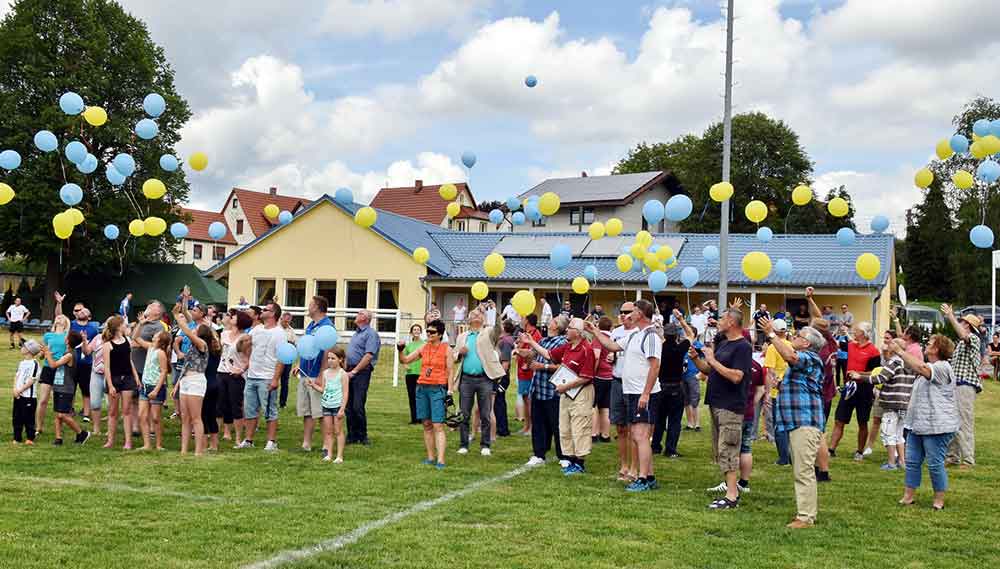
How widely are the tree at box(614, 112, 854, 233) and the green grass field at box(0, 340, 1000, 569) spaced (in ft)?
126

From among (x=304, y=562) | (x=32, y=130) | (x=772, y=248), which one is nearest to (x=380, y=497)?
(x=304, y=562)

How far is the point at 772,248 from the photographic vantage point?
26047 mm

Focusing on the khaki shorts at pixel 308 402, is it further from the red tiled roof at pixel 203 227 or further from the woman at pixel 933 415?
the red tiled roof at pixel 203 227

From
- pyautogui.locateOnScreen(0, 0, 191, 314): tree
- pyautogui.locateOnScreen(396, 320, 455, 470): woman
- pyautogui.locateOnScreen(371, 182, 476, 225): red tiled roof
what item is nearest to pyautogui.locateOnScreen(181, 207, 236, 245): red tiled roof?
pyautogui.locateOnScreen(371, 182, 476, 225): red tiled roof

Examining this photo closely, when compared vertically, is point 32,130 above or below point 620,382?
above

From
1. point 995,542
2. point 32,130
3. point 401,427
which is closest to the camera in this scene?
point 995,542

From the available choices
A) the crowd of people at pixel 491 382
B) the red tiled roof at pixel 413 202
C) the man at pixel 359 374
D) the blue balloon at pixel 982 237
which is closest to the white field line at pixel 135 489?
the crowd of people at pixel 491 382

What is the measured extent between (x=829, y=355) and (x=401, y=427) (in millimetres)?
5710

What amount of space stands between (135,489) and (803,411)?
19.0 feet

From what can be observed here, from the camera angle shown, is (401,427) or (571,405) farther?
(401,427)

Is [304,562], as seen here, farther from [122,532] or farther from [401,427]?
[401,427]

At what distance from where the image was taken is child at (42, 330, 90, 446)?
9695 millimetres

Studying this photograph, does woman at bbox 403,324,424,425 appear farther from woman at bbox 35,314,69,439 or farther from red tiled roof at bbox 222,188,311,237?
red tiled roof at bbox 222,188,311,237

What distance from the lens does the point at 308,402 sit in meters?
9.69
